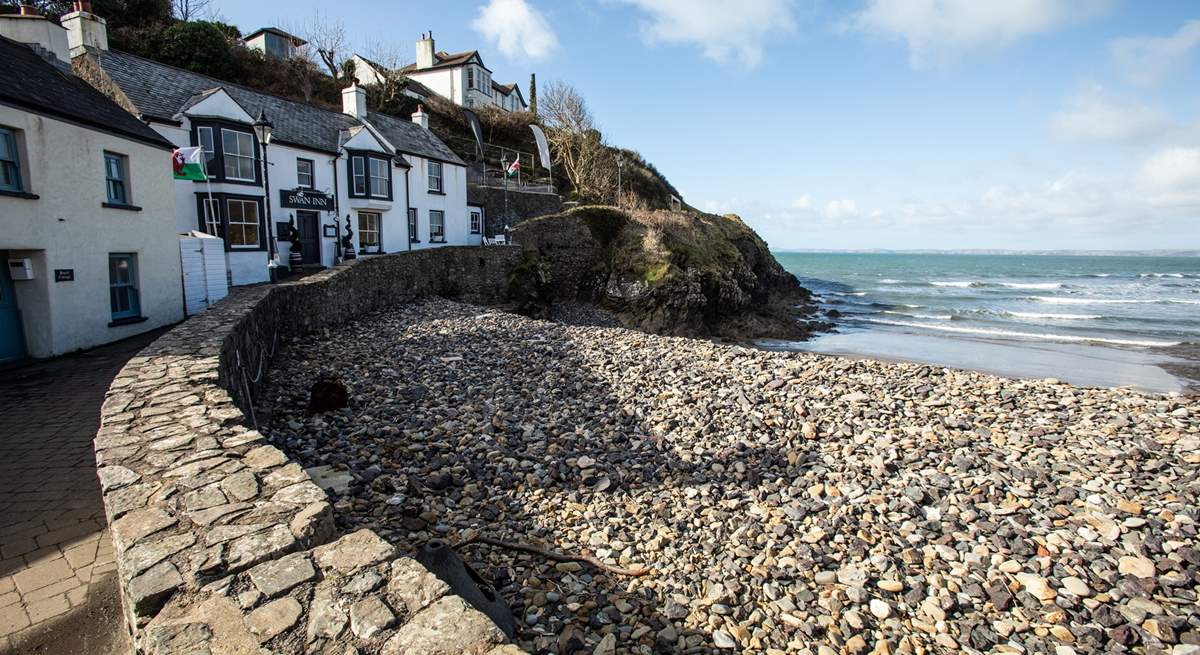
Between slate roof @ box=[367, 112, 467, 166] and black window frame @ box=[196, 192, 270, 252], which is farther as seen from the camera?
slate roof @ box=[367, 112, 467, 166]

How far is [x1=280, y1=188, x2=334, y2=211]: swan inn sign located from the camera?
21.7m

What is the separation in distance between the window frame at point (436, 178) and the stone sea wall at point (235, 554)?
25.3 metres

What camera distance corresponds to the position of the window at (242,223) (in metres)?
19.9

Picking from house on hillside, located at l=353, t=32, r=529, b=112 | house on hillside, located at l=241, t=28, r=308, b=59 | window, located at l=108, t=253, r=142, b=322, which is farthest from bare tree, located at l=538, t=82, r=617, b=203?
window, located at l=108, t=253, r=142, b=322

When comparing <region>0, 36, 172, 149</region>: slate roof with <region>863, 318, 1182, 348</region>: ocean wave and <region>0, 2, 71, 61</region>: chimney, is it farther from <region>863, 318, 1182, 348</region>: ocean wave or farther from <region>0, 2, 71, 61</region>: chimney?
<region>863, 318, 1182, 348</region>: ocean wave

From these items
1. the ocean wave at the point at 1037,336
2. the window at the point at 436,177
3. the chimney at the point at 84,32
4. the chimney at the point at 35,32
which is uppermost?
the chimney at the point at 84,32

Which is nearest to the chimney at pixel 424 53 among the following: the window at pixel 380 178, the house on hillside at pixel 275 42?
the house on hillside at pixel 275 42

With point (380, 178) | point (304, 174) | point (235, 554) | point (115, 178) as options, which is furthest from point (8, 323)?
point (380, 178)

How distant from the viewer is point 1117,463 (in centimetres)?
754

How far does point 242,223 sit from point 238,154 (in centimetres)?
235

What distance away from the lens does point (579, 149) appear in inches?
1732

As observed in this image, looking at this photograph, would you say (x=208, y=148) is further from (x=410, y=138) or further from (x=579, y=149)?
(x=579, y=149)

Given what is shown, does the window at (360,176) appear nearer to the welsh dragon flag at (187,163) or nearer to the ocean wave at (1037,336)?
the welsh dragon flag at (187,163)

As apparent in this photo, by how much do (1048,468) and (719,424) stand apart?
4.18 meters
